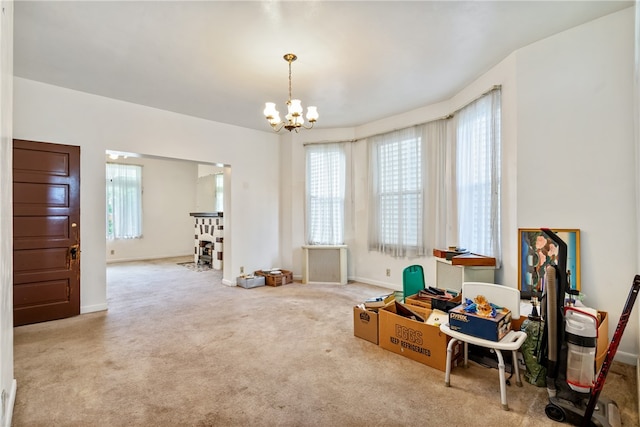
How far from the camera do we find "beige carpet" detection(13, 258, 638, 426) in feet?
6.25

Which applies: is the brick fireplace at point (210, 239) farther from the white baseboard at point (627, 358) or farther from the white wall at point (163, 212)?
the white baseboard at point (627, 358)

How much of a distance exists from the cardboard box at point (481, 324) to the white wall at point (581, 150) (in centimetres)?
114

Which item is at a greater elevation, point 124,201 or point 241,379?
point 124,201

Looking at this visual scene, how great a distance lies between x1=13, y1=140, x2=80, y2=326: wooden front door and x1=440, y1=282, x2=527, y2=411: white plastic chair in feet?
14.0

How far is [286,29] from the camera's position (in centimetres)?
261

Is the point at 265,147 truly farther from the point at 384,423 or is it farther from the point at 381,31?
the point at 384,423

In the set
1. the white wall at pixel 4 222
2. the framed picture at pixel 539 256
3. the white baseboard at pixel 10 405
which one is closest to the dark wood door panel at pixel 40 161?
the white wall at pixel 4 222

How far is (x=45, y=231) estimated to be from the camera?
357cm

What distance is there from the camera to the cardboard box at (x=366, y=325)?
2936 millimetres

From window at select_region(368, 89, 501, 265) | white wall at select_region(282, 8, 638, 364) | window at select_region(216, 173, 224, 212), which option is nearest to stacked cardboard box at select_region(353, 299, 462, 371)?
white wall at select_region(282, 8, 638, 364)

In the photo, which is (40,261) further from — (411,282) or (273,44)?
(411,282)

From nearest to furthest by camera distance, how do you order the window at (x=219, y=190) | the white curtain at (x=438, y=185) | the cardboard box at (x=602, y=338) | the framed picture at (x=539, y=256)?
the cardboard box at (x=602, y=338)
the framed picture at (x=539, y=256)
the white curtain at (x=438, y=185)
the window at (x=219, y=190)

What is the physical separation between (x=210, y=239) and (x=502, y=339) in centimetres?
685

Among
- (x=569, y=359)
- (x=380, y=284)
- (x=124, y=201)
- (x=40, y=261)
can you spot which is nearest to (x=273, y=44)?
(x=569, y=359)
